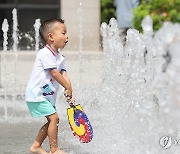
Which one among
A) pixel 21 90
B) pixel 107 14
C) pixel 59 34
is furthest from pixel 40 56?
pixel 107 14

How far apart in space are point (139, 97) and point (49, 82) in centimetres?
75

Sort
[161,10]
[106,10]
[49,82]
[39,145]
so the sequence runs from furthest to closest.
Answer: [106,10] → [161,10] → [39,145] → [49,82]

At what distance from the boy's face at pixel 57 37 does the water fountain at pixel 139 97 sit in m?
0.66

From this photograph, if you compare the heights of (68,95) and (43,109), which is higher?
(68,95)

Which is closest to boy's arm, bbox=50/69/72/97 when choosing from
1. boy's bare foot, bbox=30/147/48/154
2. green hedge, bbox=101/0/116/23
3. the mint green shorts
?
the mint green shorts

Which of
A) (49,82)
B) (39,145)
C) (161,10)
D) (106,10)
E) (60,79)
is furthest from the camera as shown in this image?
(106,10)

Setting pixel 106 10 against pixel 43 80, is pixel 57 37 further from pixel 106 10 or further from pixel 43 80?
pixel 106 10

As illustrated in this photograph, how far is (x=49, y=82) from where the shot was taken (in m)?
6.36

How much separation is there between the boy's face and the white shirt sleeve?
12 cm

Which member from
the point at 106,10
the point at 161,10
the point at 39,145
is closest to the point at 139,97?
the point at 39,145

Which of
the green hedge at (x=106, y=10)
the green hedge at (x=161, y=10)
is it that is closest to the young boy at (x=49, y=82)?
the green hedge at (x=161, y=10)

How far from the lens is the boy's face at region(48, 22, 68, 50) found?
6.41 metres

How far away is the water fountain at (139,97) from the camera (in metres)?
4.73

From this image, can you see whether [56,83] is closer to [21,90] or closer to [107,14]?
[21,90]
